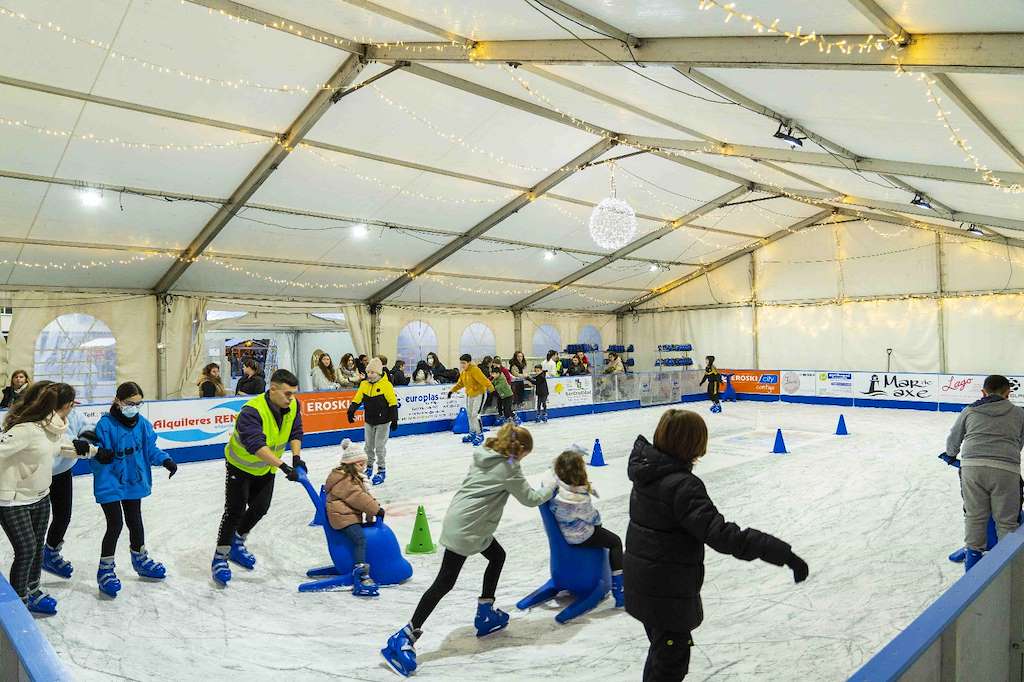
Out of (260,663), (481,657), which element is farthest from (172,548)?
(481,657)

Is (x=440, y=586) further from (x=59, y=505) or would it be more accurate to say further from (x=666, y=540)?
(x=59, y=505)

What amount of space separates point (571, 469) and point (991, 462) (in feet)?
8.73

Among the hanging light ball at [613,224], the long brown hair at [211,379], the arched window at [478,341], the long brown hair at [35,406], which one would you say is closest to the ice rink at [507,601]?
the long brown hair at [35,406]

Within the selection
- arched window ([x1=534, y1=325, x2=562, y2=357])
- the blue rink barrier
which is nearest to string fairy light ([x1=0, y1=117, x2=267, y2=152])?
the blue rink barrier

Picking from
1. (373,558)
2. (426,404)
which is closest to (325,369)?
(426,404)

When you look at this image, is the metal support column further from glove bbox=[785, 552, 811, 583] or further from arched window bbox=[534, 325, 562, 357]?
glove bbox=[785, 552, 811, 583]

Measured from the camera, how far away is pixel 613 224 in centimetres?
816

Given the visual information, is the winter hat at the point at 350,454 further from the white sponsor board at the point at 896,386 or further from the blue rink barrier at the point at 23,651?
the white sponsor board at the point at 896,386

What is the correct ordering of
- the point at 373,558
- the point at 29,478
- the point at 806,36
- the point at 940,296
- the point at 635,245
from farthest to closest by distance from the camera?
the point at 635,245 < the point at 940,296 < the point at 806,36 < the point at 373,558 < the point at 29,478

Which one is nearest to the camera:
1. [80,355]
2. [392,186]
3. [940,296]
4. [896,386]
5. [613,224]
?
[613,224]

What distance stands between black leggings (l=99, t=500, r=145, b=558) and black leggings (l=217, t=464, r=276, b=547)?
19.6 inches

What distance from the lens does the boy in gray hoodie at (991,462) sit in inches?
151

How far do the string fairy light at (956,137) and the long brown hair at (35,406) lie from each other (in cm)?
573

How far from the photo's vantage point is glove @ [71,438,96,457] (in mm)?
3717
